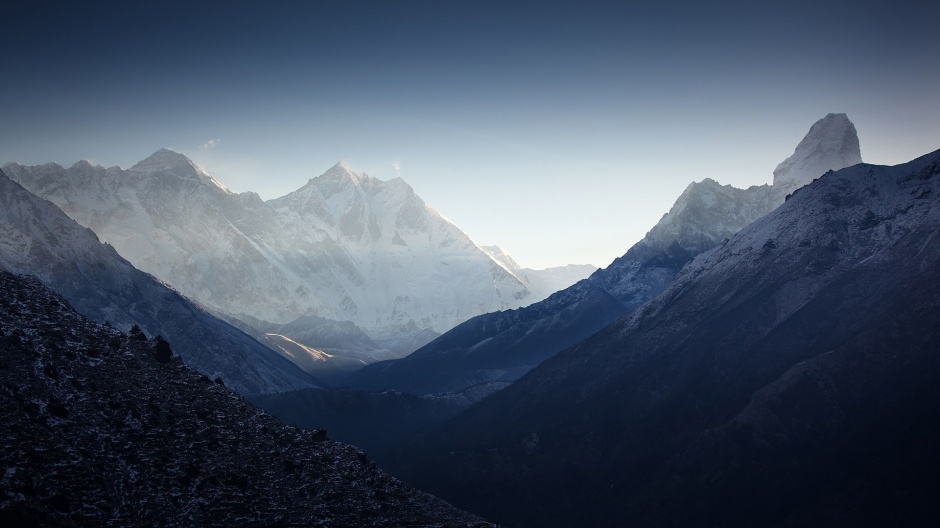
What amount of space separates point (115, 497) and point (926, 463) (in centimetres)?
18290

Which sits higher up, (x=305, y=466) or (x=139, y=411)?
(x=139, y=411)

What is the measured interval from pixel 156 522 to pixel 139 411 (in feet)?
75.4

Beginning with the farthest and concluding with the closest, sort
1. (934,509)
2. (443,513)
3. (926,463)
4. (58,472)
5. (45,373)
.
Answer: (926,463) < (934,509) < (443,513) < (45,373) < (58,472)

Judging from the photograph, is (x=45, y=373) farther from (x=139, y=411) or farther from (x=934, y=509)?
(x=934, y=509)

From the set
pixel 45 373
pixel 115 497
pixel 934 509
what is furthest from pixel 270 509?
pixel 934 509

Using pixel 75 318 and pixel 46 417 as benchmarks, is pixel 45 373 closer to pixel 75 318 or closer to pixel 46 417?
pixel 46 417

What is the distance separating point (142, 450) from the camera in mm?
114188

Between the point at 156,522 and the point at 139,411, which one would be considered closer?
the point at 156,522

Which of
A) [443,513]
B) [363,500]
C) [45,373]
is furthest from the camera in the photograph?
[443,513]

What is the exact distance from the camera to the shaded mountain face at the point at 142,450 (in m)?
101

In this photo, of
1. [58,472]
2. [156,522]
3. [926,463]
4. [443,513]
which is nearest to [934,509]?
[926,463]

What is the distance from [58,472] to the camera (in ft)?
330

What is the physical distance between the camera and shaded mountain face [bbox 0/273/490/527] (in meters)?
101

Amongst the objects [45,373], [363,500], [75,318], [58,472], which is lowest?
[363,500]
